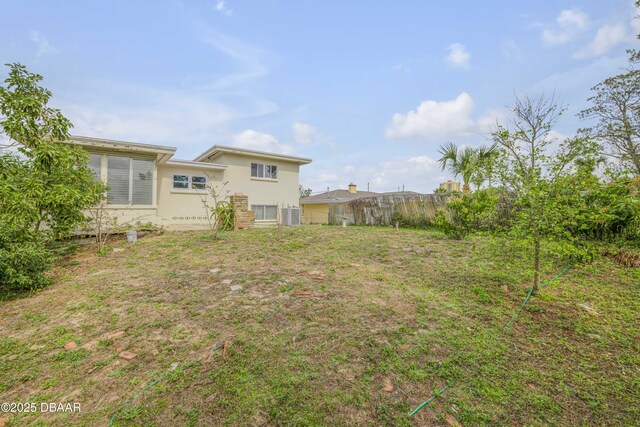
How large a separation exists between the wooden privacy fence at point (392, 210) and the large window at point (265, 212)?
160 inches

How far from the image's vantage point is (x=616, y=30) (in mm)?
8242

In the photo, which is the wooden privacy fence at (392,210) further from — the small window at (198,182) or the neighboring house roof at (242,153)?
the small window at (198,182)

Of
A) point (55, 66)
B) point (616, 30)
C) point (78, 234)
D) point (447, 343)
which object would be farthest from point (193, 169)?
point (616, 30)

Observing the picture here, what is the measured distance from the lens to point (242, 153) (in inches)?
492

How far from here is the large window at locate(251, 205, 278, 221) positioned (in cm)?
1330

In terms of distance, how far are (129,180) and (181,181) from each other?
227cm

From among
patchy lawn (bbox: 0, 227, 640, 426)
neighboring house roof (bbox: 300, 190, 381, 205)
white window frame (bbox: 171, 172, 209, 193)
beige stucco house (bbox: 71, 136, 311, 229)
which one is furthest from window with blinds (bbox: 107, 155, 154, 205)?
neighboring house roof (bbox: 300, 190, 381, 205)

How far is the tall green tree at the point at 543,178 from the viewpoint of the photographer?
9.66 ft

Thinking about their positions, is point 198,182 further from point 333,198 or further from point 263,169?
point 333,198

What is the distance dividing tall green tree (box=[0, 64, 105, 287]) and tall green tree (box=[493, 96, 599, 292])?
6862 mm

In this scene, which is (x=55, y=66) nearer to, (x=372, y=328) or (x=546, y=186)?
(x=372, y=328)

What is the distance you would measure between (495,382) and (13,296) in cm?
609

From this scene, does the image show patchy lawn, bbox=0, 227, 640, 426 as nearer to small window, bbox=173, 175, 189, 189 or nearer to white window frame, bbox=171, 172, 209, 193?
white window frame, bbox=171, 172, 209, 193

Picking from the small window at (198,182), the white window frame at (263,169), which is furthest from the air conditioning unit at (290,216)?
the small window at (198,182)
